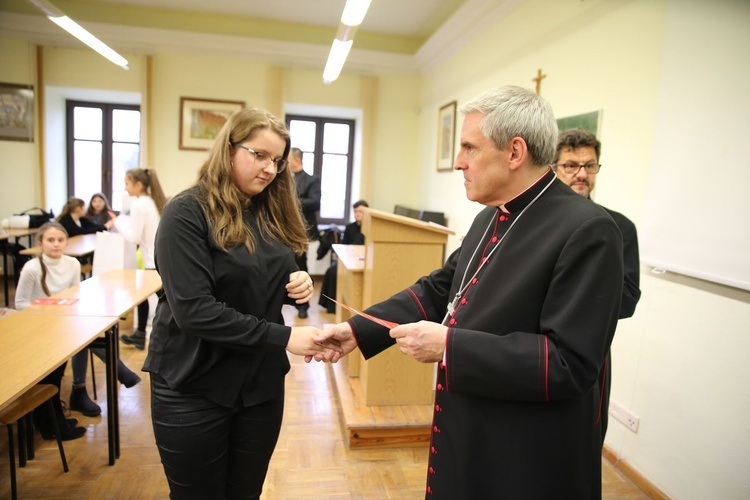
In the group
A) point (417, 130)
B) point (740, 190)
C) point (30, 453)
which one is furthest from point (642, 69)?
point (417, 130)

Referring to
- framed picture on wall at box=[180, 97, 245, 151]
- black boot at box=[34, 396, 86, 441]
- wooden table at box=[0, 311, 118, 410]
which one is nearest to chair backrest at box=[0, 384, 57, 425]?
wooden table at box=[0, 311, 118, 410]

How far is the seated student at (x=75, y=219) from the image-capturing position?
19.6 ft

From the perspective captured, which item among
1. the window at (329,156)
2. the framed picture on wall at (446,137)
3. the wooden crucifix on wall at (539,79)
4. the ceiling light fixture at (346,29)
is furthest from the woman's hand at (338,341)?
the window at (329,156)

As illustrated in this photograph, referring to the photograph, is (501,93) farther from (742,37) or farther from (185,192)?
(742,37)

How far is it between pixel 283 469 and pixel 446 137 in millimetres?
4872

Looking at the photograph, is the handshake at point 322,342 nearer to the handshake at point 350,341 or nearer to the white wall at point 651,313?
the handshake at point 350,341

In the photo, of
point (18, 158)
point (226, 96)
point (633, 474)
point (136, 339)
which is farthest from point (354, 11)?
point (18, 158)

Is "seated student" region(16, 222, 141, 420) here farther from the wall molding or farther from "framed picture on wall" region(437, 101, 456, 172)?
"framed picture on wall" region(437, 101, 456, 172)

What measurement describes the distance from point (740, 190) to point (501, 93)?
152cm

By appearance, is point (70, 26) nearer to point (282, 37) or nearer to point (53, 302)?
point (282, 37)

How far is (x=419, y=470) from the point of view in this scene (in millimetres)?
2691

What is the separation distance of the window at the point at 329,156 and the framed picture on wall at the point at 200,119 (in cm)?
124

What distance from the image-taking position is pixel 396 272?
299 centimetres

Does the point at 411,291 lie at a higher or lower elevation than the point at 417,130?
lower
